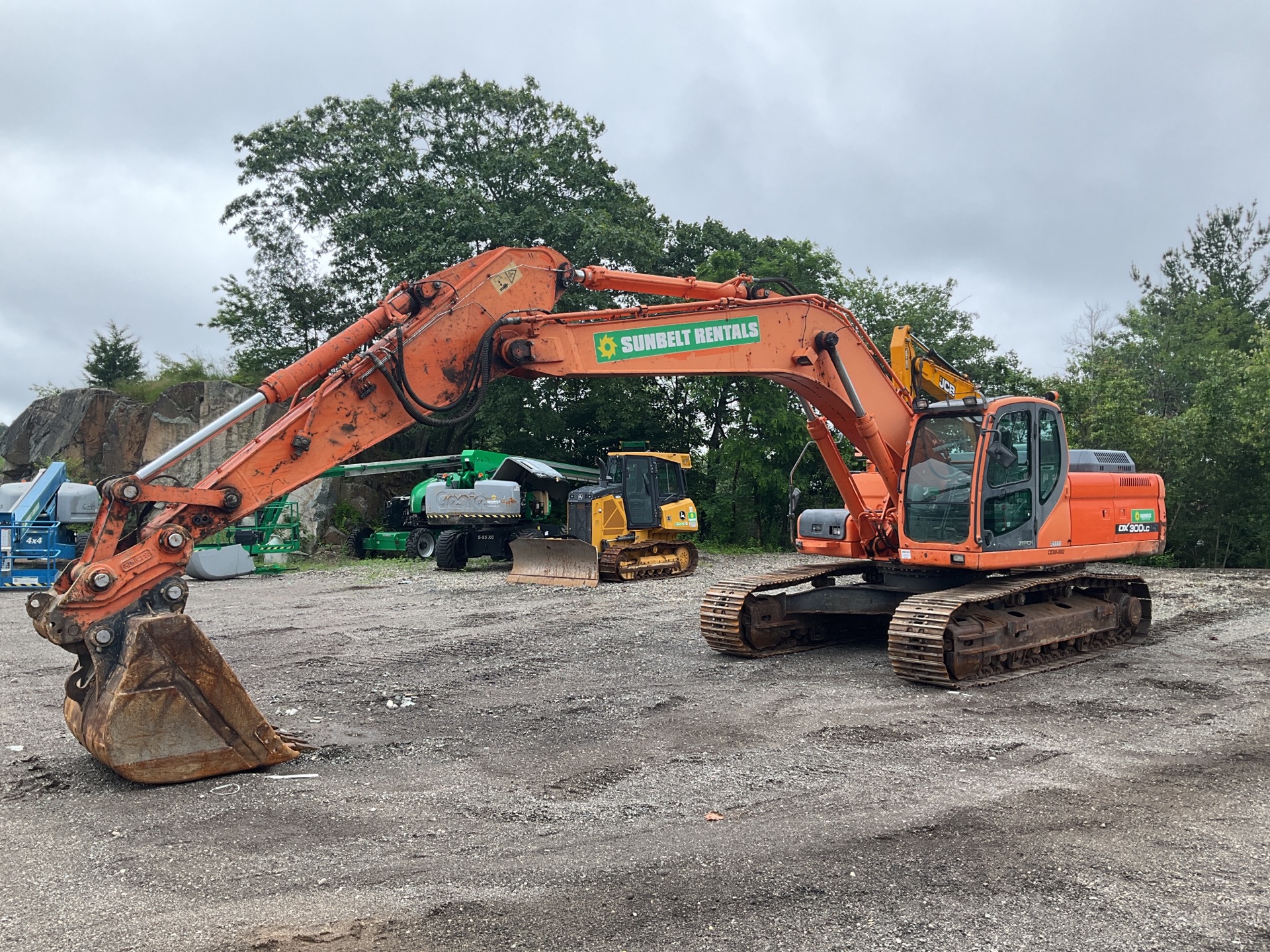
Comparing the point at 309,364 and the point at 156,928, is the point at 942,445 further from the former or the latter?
the point at 156,928

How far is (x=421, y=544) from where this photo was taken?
73.2ft

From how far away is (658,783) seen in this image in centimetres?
556

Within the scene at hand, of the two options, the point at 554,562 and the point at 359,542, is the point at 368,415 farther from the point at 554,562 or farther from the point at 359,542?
the point at 359,542

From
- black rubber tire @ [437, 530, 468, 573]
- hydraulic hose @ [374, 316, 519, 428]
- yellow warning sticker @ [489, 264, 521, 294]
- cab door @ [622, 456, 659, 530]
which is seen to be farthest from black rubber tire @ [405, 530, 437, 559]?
yellow warning sticker @ [489, 264, 521, 294]

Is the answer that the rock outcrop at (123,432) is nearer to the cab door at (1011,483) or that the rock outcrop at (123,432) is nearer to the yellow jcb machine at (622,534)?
the yellow jcb machine at (622,534)

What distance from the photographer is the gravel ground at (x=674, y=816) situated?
3756mm

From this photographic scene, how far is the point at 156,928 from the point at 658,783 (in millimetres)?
2701

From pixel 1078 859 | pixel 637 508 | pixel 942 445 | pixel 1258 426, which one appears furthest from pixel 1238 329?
pixel 1078 859

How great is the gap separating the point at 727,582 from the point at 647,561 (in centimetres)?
767

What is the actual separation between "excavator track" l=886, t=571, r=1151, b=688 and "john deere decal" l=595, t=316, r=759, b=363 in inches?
108

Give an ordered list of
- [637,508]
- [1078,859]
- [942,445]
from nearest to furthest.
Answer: [1078,859]
[942,445]
[637,508]

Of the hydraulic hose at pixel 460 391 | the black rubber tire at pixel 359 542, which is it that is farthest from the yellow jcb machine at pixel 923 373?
the black rubber tire at pixel 359 542

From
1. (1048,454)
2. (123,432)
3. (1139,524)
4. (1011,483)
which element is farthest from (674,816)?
(123,432)

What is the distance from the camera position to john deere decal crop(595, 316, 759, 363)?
782 centimetres
